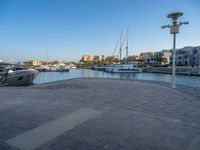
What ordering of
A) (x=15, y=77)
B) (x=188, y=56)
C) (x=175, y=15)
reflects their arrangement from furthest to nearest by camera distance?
(x=188, y=56)
(x=15, y=77)
(x=175, y=15)

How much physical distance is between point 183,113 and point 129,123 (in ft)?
5.61

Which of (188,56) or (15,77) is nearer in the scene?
(15,77)

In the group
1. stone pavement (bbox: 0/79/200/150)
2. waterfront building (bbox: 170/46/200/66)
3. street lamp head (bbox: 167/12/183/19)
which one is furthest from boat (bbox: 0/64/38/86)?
waterfront building (bbox: 170/46/200/66)

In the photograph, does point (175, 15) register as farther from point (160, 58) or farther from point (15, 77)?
point (160, 58)

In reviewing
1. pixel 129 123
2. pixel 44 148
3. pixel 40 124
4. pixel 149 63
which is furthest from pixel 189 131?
pixel 149 63

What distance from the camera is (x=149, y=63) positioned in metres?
87.6

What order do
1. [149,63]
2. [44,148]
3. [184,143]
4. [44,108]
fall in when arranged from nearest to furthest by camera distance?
[44,148] → [184,143] → [44,108] → [149,63]

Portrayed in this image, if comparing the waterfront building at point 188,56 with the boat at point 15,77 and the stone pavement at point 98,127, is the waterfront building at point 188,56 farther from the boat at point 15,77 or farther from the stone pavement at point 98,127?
the stone pavement at point 98,127

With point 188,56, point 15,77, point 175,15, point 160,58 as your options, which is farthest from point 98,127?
point 160,58

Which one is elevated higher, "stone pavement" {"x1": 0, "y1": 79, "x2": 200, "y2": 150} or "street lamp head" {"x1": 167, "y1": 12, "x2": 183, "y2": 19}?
"street lamp head" {"x1": 167, "y1": 12, "x2": 183, "y2": 19}

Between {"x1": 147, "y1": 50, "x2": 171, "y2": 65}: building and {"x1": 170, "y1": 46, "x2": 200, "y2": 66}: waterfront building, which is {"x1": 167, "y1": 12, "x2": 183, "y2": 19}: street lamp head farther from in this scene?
{"x1": 147, "y1": 50, "x2": 171, "y2": 65}: building

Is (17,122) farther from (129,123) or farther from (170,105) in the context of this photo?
(170,105)

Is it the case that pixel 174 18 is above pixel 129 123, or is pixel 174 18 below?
above

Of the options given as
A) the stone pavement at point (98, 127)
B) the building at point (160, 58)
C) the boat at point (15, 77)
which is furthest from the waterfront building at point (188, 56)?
the stone pavement at point (98, 127)
